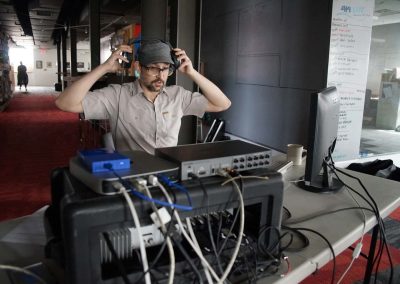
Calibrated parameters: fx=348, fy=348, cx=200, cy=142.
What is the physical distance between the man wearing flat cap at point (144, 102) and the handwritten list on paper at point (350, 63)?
204 cm

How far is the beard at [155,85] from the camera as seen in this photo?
5.67ft

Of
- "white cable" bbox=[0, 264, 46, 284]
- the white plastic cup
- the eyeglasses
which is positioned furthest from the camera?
the white plastic cup

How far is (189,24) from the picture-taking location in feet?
11.9

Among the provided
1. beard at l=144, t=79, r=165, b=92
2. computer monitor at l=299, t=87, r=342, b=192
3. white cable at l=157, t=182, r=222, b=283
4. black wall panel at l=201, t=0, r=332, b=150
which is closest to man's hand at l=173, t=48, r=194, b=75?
beard at l=144, t=79, r=165, b=92

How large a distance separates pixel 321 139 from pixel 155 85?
837mm

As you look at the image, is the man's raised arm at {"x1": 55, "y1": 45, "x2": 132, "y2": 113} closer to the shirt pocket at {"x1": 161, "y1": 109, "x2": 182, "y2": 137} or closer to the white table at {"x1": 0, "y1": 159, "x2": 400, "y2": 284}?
the shirt pocket at {"x1": 161, "y1": 109, "x2": 182, "y2": 137}

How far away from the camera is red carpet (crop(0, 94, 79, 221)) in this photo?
339 cm

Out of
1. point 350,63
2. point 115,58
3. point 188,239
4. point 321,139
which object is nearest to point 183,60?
point 115,58

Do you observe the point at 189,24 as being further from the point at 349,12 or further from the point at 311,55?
the point at 349,12

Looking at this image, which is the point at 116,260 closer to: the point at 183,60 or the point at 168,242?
the point at 168,242

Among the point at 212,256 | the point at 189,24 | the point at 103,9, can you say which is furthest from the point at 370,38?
the point at 103,9

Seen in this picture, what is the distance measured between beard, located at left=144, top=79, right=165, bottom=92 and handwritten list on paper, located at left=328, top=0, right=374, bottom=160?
2.23 m

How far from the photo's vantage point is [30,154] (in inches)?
206

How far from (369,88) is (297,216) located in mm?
3728
